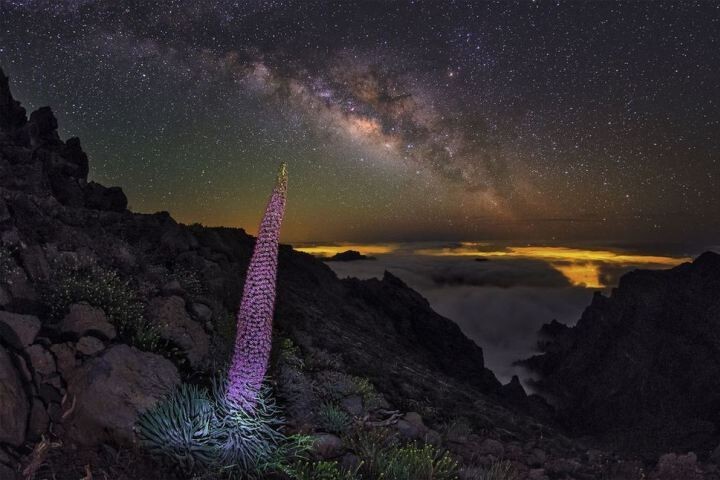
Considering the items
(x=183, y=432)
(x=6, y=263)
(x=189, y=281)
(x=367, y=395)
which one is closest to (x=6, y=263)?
(x=6, y=263)

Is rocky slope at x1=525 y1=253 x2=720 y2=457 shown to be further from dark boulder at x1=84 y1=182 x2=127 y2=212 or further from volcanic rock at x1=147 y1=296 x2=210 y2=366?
volcanic rock at x1=147 y1=296 x2=210 y2=366

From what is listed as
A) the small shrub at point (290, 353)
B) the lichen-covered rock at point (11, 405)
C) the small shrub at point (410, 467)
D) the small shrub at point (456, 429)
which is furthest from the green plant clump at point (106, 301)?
the small shrub at point (456, 429)

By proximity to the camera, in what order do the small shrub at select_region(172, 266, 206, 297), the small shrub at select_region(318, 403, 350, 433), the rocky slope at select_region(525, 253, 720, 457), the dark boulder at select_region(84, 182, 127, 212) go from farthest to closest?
the rocky slope at select_region(525, 253, 720, 457)
the dark boulder at select_region(84, 182, 127, 212)
the small shrub at select_region(172, 266, 206, 297)
the small shrub at select_region(318, 403, 350, 433)

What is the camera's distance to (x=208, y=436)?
6.21m

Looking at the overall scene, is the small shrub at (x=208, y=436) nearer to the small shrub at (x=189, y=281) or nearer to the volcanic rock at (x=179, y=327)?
the volcanic rock at (x=179, y=327)

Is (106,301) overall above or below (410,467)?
above

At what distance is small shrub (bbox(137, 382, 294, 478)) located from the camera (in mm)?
6043

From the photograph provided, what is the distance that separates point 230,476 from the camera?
6.05 metres

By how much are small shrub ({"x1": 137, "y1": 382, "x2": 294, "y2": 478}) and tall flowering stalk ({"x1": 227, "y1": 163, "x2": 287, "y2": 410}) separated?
0.28 m

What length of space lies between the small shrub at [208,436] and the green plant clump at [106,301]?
1979 mm

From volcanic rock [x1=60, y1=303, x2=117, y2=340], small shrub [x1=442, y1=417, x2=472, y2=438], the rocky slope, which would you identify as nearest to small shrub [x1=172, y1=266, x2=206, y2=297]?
volcanic rock [x1=60, y1=303, x2=117, y2=340]

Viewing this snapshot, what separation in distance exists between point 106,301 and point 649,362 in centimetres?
8336

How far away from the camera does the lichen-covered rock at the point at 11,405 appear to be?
5461 millimetres

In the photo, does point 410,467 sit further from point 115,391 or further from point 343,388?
point 115,391
